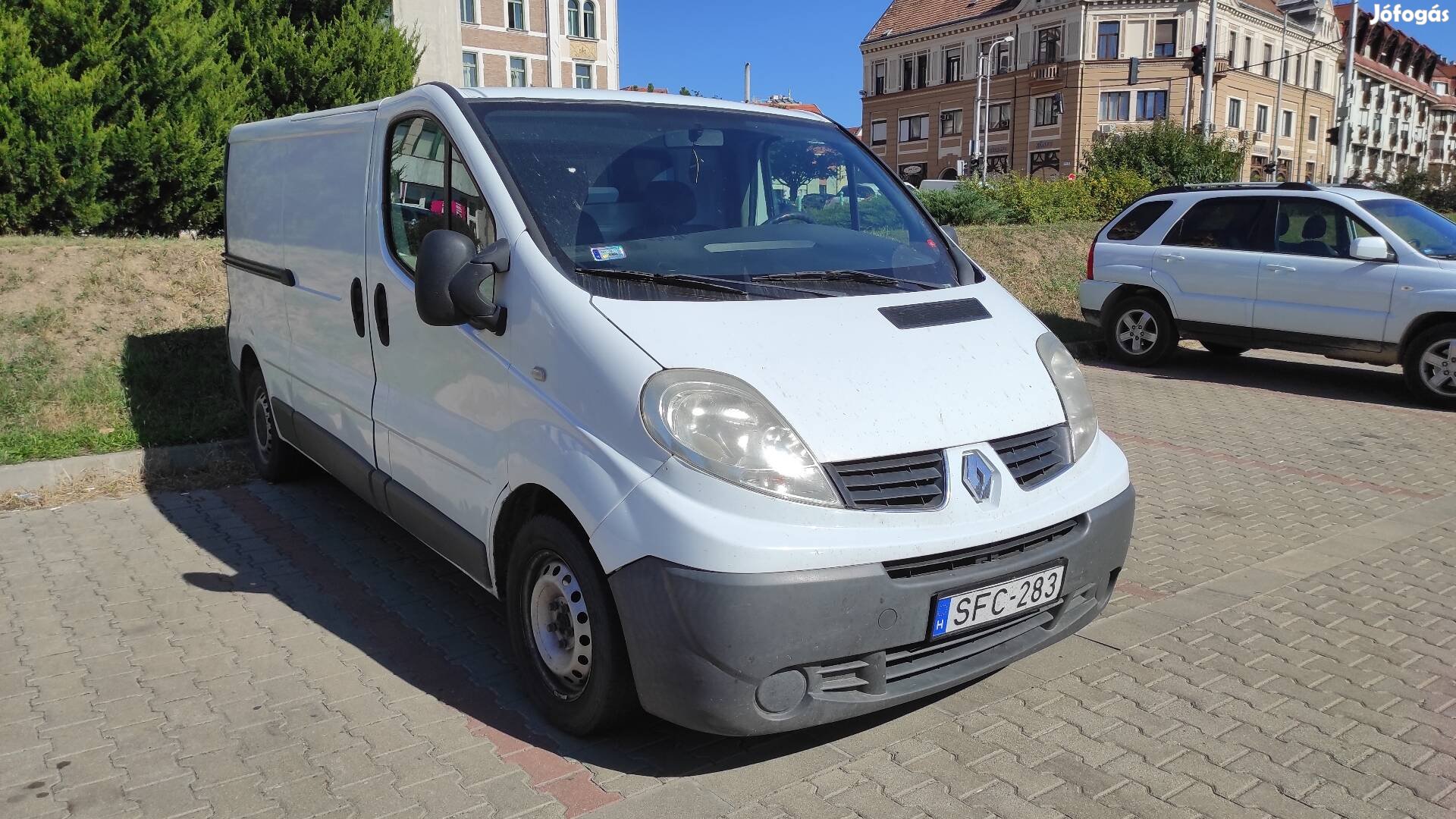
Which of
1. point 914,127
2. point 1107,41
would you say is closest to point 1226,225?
point 1107,41

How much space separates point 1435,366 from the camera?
31.0ft

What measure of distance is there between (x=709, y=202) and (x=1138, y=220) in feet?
28.8

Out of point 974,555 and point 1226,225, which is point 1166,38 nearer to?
point 1226,225

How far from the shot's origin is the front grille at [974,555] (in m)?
3.03

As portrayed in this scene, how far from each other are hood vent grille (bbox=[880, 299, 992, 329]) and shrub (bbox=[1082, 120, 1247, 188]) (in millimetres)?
19870

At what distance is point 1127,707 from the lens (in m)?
3.74

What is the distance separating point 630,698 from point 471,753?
1.90ft

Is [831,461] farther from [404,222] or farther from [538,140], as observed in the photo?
[404,222]

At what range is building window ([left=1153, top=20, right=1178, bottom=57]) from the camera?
61594mm

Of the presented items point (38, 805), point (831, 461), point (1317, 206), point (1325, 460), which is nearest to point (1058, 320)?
point (1317, 206)

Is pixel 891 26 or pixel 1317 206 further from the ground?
pixel 891 26

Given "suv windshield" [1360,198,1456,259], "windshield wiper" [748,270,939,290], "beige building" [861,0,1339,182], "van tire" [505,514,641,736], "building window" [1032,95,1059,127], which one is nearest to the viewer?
"van tire" [505,514,641,736]

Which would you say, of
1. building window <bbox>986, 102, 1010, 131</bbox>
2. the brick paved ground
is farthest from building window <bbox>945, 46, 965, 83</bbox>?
the brick paved ground

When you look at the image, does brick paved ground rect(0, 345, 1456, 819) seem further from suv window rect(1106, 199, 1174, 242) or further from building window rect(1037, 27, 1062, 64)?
building window rect(1037, 27, 1062, 64)
